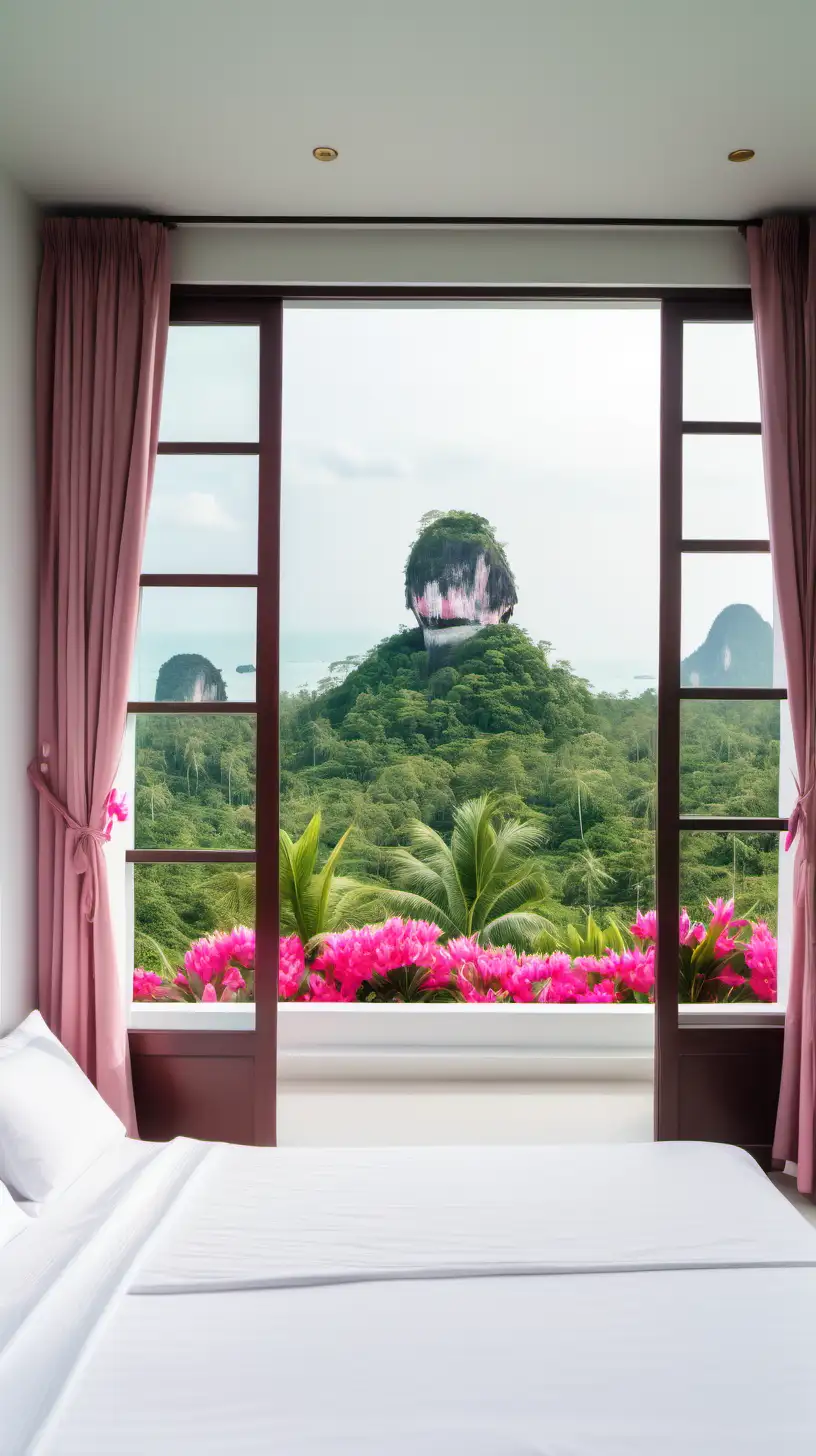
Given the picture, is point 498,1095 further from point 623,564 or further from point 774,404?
point 623,564

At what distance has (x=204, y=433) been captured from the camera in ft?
10.5

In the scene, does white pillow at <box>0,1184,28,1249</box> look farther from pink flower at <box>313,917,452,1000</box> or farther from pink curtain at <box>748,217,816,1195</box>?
pink flower at <box>313,917,452,1000</box>

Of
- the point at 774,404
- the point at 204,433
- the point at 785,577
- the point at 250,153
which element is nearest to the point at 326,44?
the point at 250,153

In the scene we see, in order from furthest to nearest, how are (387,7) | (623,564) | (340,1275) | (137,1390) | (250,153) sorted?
(623,564) < (250,153) < (387,7) < (340,1275) < (137,1390)

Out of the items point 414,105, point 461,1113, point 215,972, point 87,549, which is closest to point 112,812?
point 215,972

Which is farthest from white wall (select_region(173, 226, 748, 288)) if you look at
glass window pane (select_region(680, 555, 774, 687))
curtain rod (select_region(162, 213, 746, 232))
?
glass window pane (select_region(680, 555, 774, 687))

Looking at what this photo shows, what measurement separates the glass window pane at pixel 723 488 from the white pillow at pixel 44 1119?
2419mm

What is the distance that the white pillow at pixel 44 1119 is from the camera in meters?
2.22

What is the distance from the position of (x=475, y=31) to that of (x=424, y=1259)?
2.56m

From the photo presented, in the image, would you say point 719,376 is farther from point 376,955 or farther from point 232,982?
point 376,955

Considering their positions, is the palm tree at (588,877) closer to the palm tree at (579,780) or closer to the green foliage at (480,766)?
the green foliage at (480,766)

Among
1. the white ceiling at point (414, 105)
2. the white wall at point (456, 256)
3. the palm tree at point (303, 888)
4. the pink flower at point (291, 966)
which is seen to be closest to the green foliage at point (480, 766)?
the palm tree at point (303, 888)

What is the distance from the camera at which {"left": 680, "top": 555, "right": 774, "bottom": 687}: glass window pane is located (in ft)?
10.5

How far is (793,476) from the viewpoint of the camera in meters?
3.05
